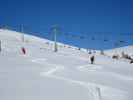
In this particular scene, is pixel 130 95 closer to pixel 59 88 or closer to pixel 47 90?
pixel 59 88

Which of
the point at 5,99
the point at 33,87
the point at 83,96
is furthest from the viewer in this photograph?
the point at 33,87

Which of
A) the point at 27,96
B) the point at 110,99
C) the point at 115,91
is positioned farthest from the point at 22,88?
the point at 115,91

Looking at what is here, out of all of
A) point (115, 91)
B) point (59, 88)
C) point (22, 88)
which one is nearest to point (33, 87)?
point (22, 88)

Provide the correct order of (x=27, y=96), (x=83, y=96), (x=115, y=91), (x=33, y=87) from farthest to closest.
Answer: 1. (x=115, y=91)
2. (x=33, y=87)
3. (x=83, y=96)
4. (x=27, y=96)

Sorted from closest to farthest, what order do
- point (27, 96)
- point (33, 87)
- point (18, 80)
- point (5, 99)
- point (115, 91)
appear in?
point (5, 99), point (27, 96), point (33, 87), point (18, 80), point (115, 91)

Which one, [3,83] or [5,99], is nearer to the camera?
A: [5,99]


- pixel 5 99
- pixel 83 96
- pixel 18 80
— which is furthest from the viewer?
pixel 18 80

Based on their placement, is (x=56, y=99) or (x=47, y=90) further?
(x=47, y=90)

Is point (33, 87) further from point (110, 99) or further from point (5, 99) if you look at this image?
point (110, 99)

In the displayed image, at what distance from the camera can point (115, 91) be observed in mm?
12734

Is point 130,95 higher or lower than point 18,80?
lower

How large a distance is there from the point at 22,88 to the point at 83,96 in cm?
285

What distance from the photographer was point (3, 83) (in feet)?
35.7

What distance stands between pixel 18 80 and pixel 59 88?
2.39 m
